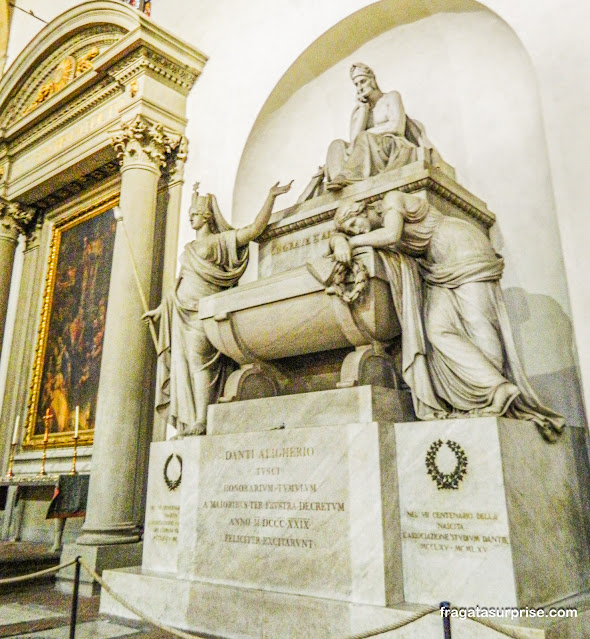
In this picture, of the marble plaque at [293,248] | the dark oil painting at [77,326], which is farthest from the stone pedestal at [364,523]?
the dark oil painting at [77,326]

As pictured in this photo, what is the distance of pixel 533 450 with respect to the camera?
11.1ft

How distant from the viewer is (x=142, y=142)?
23.7 feet

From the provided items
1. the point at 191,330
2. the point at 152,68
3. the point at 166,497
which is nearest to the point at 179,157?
the point at 152,68

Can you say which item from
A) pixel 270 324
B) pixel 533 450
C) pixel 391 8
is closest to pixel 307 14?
pixel 391 8

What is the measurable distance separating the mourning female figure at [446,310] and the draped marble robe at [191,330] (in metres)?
1.63

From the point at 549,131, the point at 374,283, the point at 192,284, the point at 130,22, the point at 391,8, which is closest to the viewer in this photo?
the point at 374,283

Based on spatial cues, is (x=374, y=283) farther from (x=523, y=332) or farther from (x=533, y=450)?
(x=523, y=332)

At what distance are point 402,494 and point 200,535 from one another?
146cm

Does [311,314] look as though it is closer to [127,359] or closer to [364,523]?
[364,523]

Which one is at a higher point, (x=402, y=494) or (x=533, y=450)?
(x=533, y=450)

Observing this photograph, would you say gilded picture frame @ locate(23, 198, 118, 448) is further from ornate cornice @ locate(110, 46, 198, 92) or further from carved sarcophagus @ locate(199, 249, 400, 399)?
carved sarcophagus @ locate(199, 249, 400, 399)

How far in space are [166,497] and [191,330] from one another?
1.32 meters

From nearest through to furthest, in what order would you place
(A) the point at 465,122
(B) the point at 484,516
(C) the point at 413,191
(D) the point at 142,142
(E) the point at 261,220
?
1. (B) the point at 484,516
2. (C) the point at 413,191
3. (E) the point at 261,220
4. (A) the point at 465,122
5. (D) the point at 142,142

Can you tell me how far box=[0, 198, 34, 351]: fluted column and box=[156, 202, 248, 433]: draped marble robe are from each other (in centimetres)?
536
